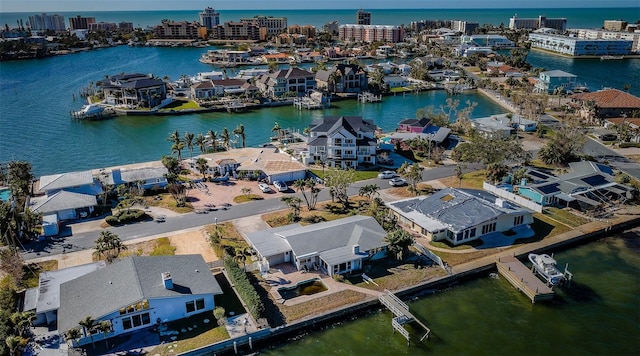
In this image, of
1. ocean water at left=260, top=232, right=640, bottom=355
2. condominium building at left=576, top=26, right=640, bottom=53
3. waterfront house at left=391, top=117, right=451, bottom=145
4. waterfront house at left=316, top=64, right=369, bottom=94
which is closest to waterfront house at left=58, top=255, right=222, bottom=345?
ocean water at left=260, top=232, right=640, bottom=355

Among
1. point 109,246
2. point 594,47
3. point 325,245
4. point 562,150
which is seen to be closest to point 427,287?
point 325,245

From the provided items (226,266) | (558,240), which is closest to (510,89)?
(558,240)

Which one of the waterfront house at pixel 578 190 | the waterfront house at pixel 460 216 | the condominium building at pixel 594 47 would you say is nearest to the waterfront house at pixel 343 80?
the waterfront house at pixel 578 190

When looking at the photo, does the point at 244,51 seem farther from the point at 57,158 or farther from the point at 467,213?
the point at 467,213

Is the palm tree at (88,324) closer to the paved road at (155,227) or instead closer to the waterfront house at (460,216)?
the paved road at (155,227)

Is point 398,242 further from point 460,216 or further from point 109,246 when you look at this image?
point 109,246
